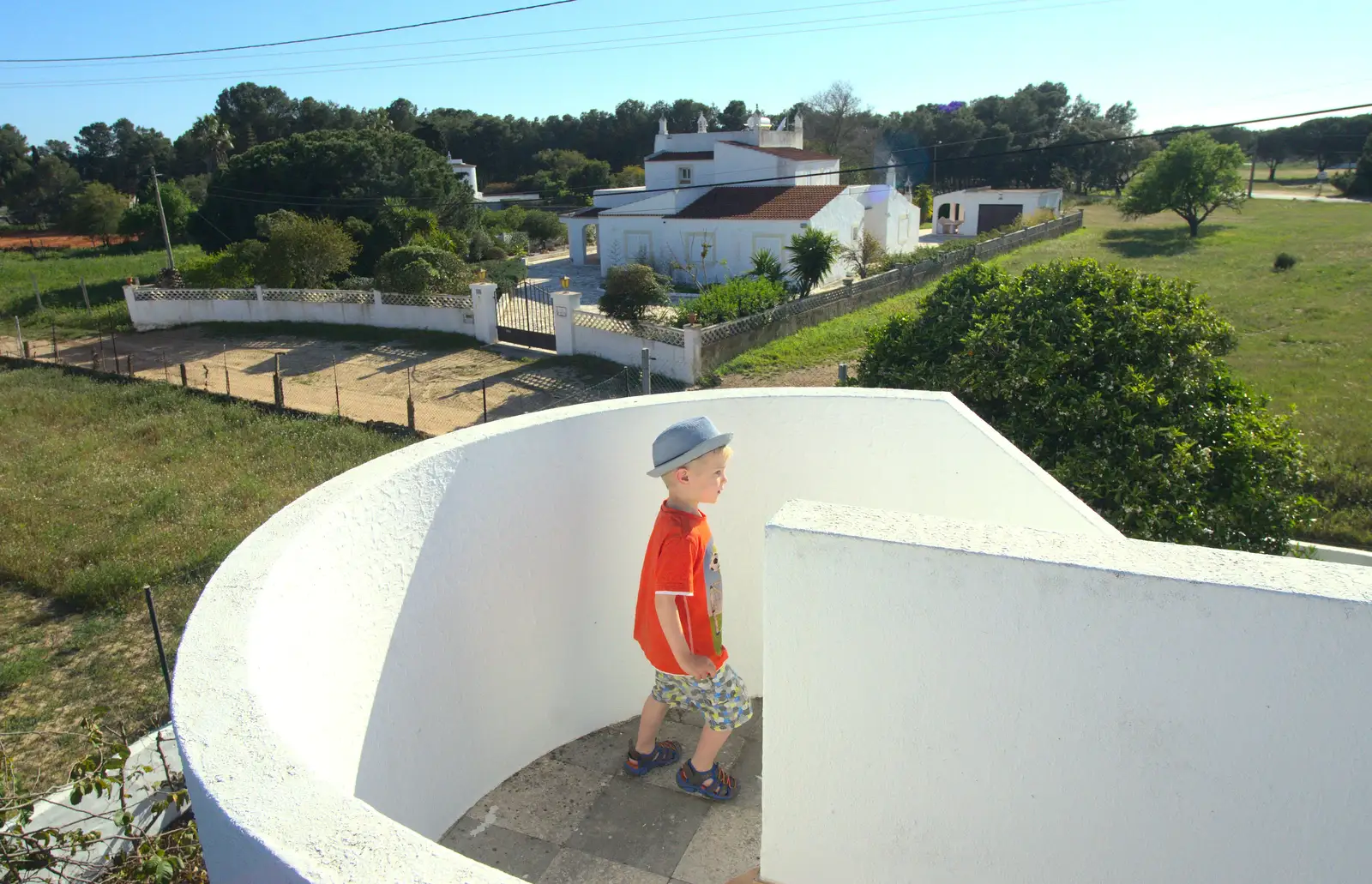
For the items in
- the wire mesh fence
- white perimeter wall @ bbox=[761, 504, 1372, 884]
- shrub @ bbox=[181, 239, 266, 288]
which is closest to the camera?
white perimeter wall @ bbox=[761, 504, 1372, 884]

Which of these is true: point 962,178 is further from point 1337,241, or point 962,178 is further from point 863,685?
point 863,685

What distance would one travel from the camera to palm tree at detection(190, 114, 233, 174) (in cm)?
4716

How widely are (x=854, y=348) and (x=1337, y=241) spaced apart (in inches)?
836

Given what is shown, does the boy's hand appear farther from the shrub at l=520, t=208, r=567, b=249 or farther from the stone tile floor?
the shrub at l=520, t=208, r=567, b=249

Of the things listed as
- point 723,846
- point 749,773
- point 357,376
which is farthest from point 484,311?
point 723,846

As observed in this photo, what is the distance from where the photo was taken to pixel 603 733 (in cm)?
425

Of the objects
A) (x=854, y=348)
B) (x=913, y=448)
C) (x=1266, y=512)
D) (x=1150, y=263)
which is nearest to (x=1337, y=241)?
(x=1150, y=263)

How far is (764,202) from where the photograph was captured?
2775cm

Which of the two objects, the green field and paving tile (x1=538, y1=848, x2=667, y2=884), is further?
the green field

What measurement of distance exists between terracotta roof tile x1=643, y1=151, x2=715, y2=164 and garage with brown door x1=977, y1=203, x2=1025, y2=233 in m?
13.6

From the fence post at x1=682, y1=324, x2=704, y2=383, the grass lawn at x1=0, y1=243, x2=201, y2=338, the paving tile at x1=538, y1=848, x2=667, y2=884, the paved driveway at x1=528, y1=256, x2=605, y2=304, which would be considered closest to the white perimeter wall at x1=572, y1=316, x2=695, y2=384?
the fence post at x1=682, y1=324, x2=704, y2=383

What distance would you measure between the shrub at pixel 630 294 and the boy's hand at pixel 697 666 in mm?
13472

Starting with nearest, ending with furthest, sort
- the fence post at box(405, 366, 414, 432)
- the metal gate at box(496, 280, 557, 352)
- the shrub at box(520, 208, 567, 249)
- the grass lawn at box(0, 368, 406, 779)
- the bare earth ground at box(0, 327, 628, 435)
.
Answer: the grass lawn at box(0, 368, 406, 779), the fence post at box(405, 366, 414, 432), the bare earth ground at box(0, 327, 628, 435), the metal gate at box(496, 280, 557, 352), the shrub at box(520, 208, 567, 249)

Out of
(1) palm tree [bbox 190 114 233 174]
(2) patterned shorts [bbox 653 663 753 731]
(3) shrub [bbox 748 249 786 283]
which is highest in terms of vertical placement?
(1) palm tree [bbox 190 114 233 174]
